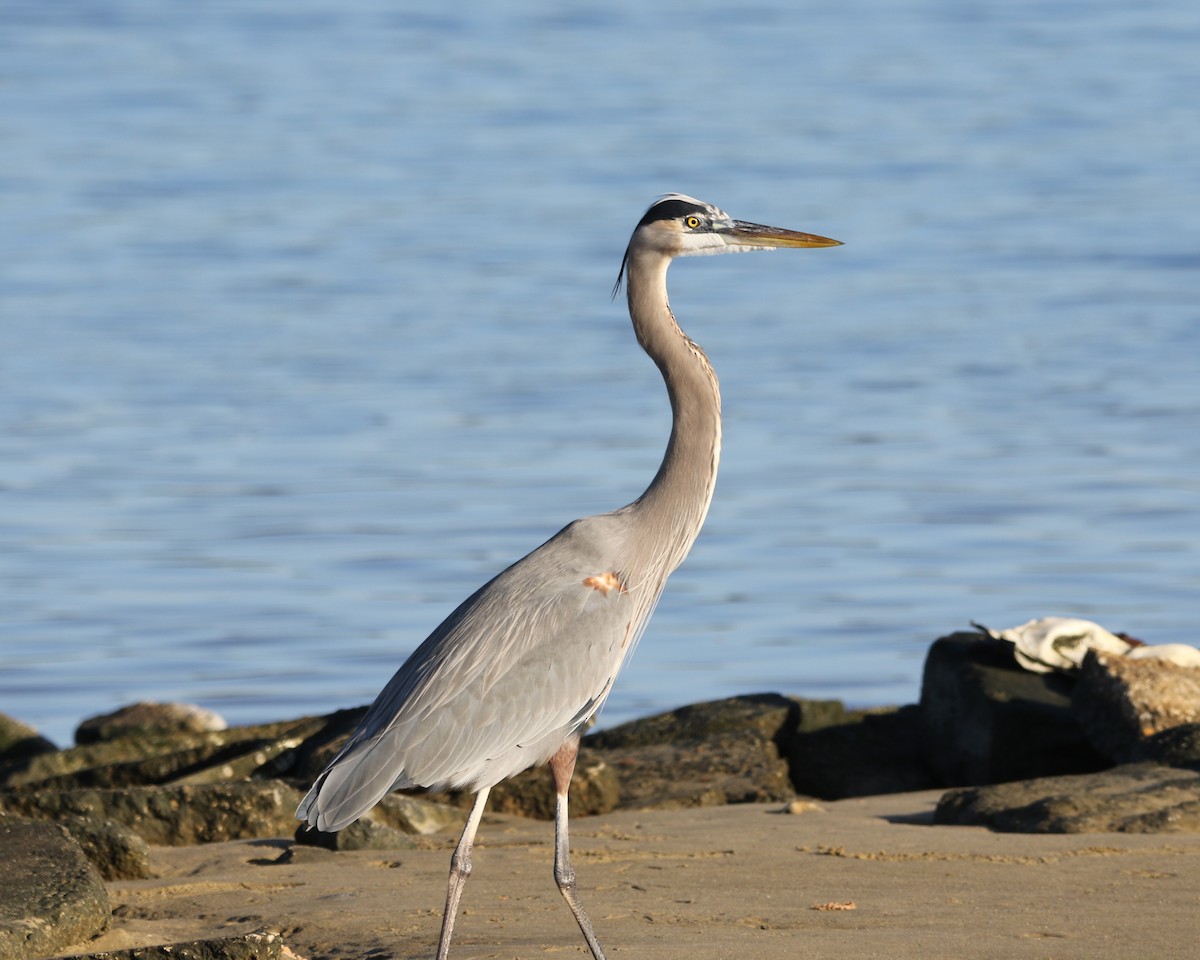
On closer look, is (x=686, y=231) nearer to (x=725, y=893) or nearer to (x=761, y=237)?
(x=761, y=237)

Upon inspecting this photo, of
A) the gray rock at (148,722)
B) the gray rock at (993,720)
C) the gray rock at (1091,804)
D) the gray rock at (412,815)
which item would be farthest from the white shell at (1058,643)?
the gray rock at (148,722)

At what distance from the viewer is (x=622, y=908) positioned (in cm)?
614

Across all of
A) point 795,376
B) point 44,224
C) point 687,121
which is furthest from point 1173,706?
point 687,121

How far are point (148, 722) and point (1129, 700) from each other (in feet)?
16.0

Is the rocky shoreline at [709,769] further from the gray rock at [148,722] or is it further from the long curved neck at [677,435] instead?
the long curved neck at [677,435]

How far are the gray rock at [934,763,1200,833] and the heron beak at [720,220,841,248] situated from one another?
2139 millimetres

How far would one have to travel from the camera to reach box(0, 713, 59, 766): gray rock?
10195 mm

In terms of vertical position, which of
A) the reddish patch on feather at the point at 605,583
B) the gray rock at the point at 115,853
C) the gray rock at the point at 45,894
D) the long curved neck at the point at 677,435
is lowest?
the gray rock at the point at 115,853

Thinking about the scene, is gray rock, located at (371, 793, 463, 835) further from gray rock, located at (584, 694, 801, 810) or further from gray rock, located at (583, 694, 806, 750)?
gray rock, located at (583, 694, 806, 750)

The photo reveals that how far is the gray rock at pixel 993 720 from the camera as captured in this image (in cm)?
853

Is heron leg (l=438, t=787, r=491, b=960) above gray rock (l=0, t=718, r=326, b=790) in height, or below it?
above

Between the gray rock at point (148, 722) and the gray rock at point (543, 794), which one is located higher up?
the gray rock at point (543, 794)

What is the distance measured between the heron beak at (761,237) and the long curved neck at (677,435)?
28cm

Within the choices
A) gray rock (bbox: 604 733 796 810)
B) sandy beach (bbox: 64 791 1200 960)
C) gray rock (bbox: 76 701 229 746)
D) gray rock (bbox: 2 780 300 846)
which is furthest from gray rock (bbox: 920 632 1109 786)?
gray rock (bbox: 76 701 229 746)
